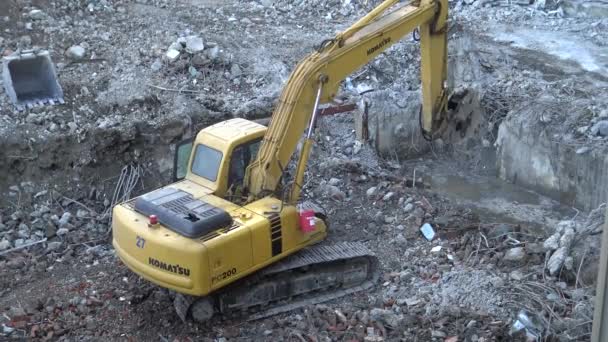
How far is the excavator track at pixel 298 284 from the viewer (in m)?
9.13

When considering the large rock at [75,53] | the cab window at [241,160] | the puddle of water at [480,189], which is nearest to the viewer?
the cab window at [241,160]

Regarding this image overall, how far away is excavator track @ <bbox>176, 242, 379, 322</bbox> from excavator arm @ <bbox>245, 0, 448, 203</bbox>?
2.38 ft

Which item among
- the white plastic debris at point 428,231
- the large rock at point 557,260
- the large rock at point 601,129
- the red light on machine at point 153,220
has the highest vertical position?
the red light on machine at point 153,220

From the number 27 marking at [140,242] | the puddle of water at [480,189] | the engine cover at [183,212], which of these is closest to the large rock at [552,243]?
the puddle of water at [480,189]

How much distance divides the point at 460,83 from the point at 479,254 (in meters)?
4.72

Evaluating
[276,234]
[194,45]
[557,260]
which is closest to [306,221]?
[276,234]

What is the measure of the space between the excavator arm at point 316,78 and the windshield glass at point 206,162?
0.36 metres

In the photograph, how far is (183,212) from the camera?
8.79 meters

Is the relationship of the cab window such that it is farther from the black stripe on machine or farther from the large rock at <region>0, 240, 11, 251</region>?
the large rock at <region>0, 240, 11, 251</region>

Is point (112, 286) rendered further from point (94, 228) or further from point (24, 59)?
point (24, 59)

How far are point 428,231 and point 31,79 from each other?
7224 mm

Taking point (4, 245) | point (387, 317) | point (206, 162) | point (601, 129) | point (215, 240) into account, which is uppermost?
point (206, 162)

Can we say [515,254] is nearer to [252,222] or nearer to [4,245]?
[252,222]

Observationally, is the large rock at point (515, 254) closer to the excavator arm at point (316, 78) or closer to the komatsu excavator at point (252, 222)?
the komatsu excavator at point (252, 222)
